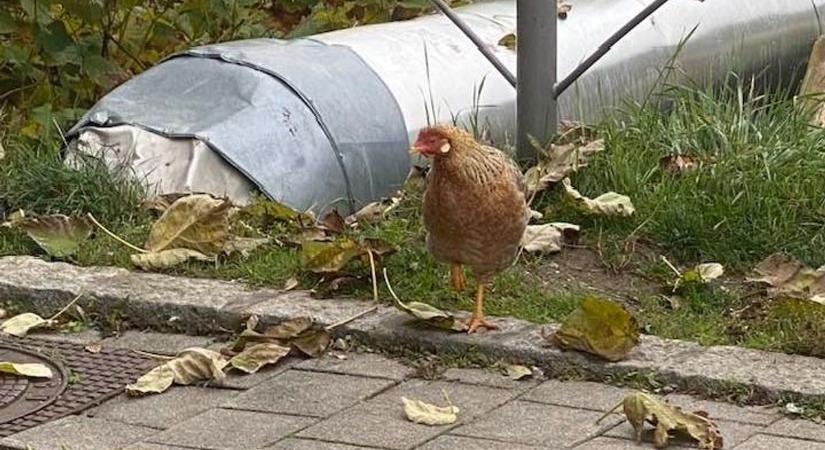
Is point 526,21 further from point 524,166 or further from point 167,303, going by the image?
point 167,303

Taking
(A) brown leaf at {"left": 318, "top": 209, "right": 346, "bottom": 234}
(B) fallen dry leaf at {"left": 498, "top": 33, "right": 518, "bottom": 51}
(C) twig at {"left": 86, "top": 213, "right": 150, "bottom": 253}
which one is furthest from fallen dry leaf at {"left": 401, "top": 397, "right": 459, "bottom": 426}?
(B) fallen dry leaf at {"left": 498, "top": 33, "right": 518, "bottom": 51}

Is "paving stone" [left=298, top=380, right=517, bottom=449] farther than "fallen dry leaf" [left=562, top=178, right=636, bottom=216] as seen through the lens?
No

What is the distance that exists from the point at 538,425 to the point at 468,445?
0.69ft

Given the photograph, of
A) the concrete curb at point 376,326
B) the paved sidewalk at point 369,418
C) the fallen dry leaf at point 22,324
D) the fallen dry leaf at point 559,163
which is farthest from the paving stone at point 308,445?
the fallen dry leaf at point 559,163

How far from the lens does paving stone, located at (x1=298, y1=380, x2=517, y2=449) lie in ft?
12.5

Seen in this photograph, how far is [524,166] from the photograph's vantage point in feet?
18.9

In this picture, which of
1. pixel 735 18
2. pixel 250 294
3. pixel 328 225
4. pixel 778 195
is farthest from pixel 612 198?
pixel 735 18

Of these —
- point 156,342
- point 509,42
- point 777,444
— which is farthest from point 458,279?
point 509,42

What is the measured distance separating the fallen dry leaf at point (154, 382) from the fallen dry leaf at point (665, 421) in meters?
1.19

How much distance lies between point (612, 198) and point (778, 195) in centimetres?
52

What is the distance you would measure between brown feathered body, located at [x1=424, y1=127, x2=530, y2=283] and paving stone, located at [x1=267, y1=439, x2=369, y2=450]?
35.6 inches

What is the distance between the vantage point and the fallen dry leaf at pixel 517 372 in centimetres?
422

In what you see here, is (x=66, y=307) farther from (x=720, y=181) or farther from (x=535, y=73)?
(x=720, y=181)

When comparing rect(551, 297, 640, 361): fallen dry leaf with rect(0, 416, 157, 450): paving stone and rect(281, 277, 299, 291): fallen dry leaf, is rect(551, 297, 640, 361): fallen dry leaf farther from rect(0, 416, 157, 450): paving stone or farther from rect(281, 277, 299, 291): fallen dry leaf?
rect(0, 416, 157, 450): paving stone
